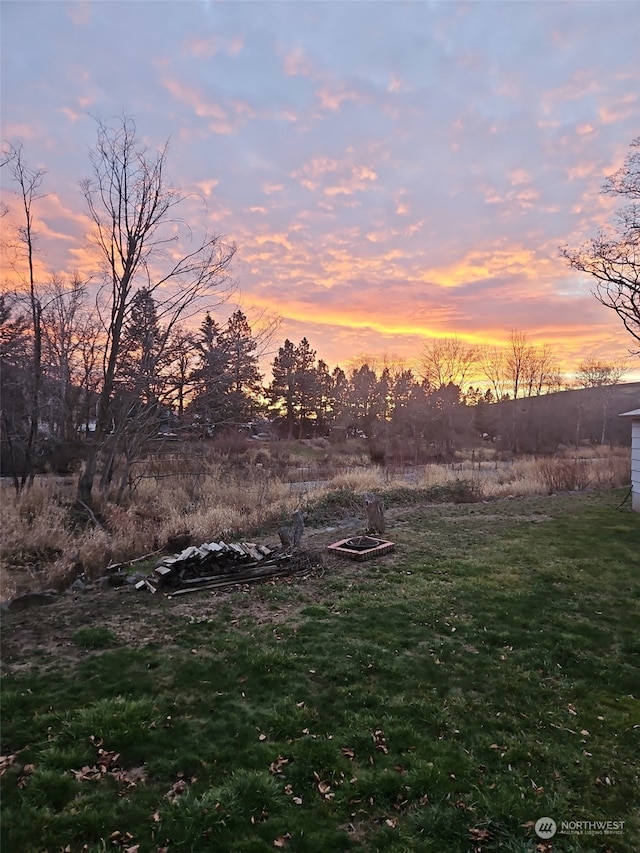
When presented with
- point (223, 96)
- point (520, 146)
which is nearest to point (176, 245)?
point (223, 96)

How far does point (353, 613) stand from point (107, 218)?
345 inches

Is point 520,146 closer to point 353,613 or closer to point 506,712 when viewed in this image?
point 353,613

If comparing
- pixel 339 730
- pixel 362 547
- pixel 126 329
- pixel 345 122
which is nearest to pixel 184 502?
pixel 126 329

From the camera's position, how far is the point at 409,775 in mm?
2262

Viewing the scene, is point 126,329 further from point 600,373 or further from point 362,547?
point 600,373

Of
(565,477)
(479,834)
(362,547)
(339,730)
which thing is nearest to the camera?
(479,834)

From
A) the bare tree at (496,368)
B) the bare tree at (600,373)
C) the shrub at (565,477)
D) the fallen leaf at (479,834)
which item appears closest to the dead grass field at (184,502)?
the shrub at (565,477)

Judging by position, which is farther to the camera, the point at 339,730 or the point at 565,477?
the point at 565,477

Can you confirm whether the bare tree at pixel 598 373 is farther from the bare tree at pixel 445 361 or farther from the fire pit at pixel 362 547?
the fire pit at pixel 362 547

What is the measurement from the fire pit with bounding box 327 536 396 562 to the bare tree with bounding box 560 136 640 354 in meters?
9.24

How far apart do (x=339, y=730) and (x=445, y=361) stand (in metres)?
37.8

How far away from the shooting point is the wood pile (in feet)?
17.2

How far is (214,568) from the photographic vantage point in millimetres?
5629

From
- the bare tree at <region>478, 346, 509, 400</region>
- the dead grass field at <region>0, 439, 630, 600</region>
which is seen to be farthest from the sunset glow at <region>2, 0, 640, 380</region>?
the bare tree at <region>478, 346, 509, 400</region>
